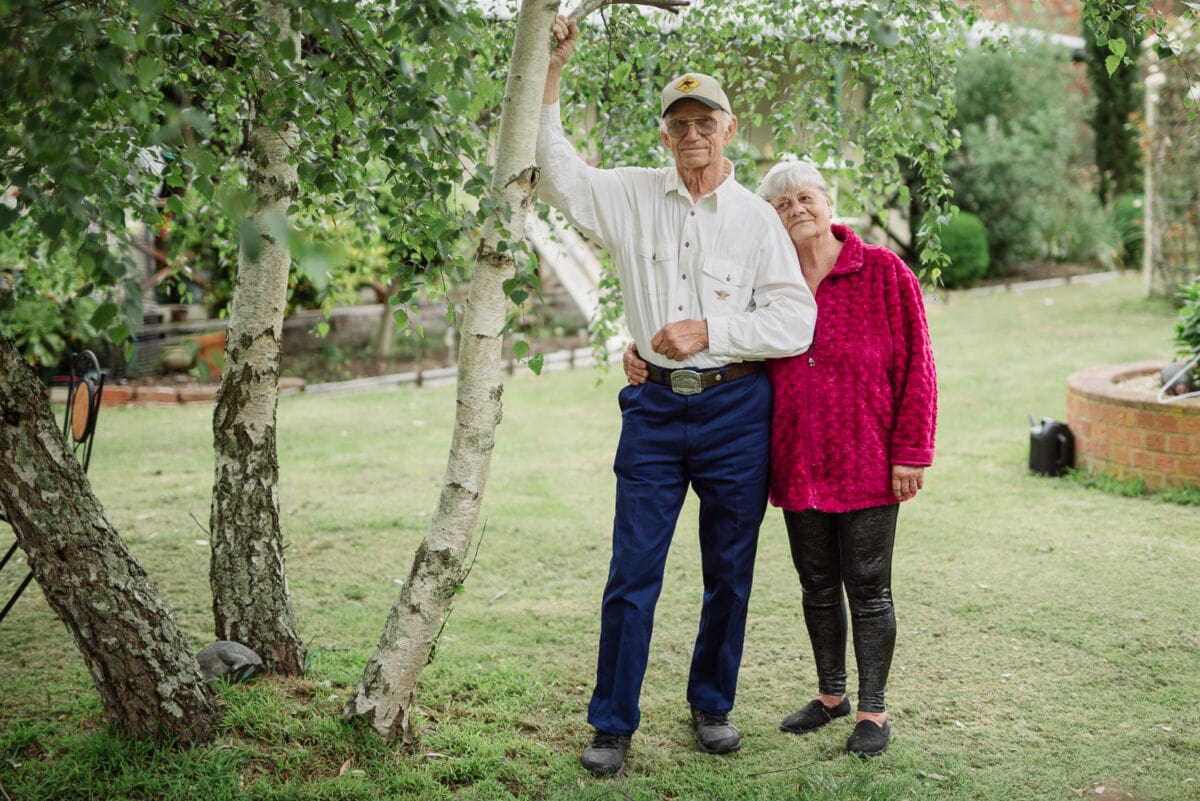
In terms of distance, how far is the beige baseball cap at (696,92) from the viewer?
3.28 metres

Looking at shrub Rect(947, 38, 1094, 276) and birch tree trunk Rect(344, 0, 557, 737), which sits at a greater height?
shrub Rect(947, 38, 1094, 276)

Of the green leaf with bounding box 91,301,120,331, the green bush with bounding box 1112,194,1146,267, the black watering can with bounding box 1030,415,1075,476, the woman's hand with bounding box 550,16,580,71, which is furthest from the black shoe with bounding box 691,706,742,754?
the green bush with bounding box 1112,194,1146,267

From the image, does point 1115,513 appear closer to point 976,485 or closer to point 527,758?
point 976,485

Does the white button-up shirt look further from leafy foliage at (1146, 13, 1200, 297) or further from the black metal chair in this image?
leafy foliage at (1146, 13, 1200, 297)

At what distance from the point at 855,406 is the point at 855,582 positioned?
55 centimetres

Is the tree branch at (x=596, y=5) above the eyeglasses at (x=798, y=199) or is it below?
above

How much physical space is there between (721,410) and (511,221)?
833mm

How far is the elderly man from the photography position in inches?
130

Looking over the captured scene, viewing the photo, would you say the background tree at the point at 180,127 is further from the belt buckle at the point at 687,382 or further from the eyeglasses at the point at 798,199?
the eyeglasses at the point at 798,199

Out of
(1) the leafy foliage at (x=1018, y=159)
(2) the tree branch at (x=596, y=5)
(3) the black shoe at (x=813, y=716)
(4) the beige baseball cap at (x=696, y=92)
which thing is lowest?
(3) the black shoe at (x=813, y=716)

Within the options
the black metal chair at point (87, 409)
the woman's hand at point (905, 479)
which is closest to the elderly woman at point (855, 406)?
the woman's hand at point (905, 479)

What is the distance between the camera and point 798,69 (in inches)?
178

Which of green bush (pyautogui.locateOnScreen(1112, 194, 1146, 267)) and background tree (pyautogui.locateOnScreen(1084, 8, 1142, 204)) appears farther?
background tree (pyautogui.locateOnScreen(1084, 8, 1142, 204))

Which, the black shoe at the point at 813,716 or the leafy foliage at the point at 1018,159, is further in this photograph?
the leafy foliage at the point at 1018,159
